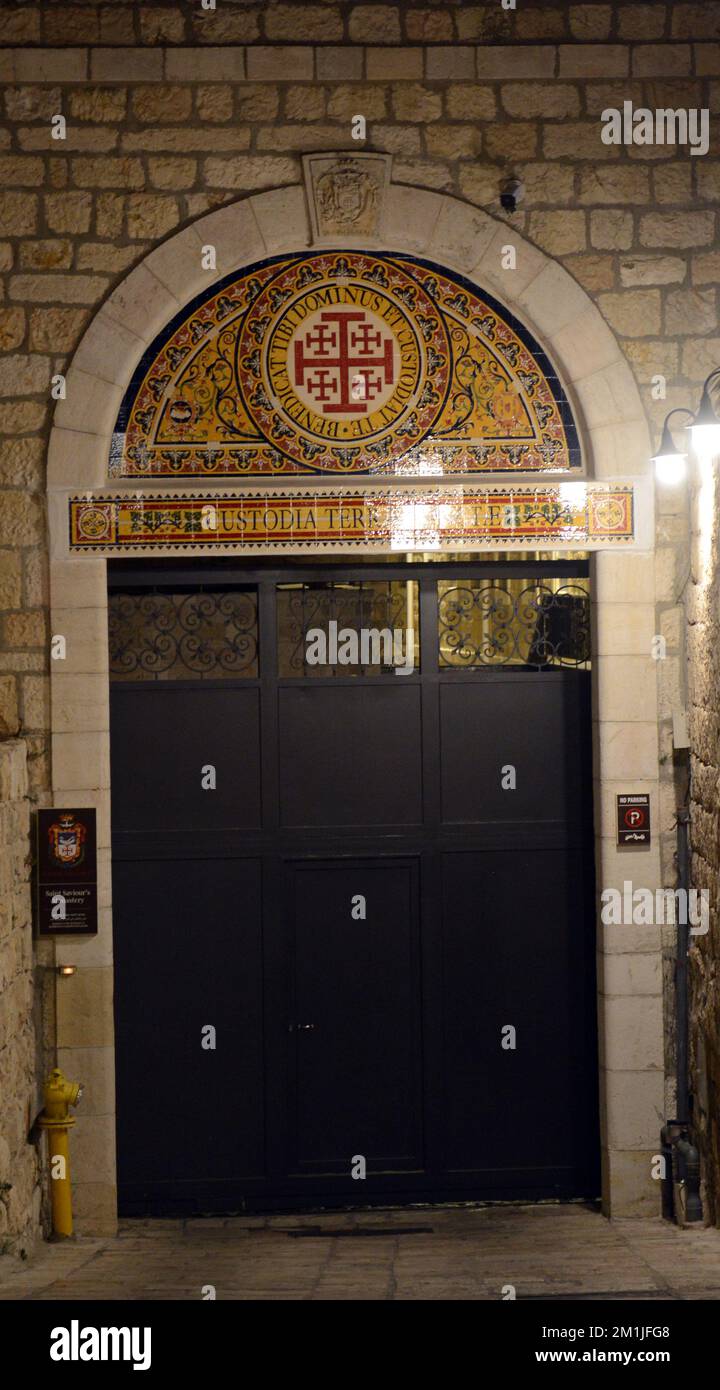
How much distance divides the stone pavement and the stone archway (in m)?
0.35

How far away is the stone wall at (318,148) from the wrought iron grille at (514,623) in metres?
0.34

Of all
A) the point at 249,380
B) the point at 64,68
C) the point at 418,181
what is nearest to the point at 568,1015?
the point at 249,380

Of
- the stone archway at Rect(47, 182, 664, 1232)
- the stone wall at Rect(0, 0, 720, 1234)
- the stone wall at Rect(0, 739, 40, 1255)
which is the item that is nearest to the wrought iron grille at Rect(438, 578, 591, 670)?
the stone archway at Rect(47, 182, 664, 1232)

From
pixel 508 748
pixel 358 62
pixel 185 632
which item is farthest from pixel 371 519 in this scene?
pixel 358 62

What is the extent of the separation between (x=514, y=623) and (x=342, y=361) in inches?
58.7

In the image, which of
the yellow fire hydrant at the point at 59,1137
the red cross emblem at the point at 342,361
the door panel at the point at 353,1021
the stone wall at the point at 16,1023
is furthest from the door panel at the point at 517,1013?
the red cross emblem at the point at 342,361

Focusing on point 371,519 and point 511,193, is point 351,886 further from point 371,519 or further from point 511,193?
point 511,193

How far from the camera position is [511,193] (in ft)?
21.7

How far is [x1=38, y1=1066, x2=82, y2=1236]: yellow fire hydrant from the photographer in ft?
21.2

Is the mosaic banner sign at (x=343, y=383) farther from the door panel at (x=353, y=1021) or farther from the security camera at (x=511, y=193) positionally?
the door panel at (x=353, y=1021)

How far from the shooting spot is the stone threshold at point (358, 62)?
6633 millimetres

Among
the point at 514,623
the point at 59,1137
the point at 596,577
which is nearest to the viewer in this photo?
the point at 59,1137

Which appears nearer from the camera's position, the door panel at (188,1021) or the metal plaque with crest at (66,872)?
the metal plaque with crest at (66,872)

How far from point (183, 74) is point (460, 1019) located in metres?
4.61
